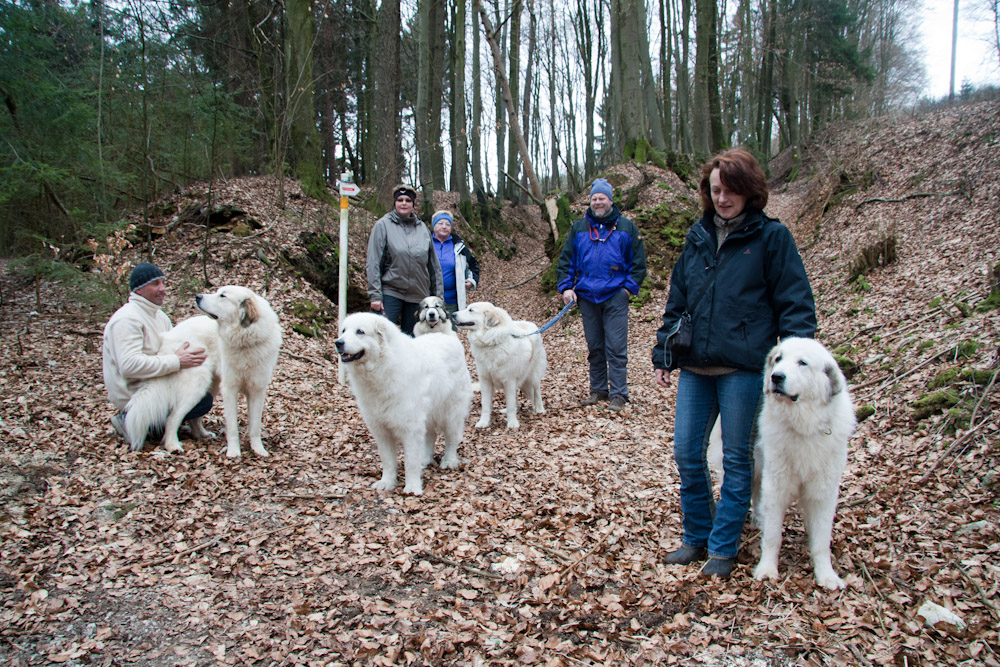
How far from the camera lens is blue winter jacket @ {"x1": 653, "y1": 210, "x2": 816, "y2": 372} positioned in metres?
2.89

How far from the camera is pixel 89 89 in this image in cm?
861

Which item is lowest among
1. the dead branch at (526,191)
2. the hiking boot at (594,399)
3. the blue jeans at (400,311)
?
the hiking boot at (594,399)

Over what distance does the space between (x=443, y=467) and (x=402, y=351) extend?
1.24 metres

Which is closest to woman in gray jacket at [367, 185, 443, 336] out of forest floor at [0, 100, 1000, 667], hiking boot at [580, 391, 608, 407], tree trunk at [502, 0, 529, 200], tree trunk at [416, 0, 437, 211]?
forest floor at [0, 100, 1000, 667]

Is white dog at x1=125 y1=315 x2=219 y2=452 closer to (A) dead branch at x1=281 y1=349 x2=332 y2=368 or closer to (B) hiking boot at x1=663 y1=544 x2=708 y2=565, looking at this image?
(A) dead branch at x1=281 y1=349 x2=332 y2=368

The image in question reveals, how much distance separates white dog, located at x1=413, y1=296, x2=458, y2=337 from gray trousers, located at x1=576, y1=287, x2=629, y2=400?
1612 mm

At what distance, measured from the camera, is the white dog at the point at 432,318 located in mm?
6816

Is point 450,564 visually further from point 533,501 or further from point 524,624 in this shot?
point 533,501

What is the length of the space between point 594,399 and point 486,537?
3.36m

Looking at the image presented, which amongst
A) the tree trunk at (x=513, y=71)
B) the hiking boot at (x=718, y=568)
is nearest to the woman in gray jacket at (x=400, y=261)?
the hiking boot at (x=718, y=568)

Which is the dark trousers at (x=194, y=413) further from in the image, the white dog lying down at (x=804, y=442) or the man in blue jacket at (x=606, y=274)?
the white dog lying down at (x=804, y=442)

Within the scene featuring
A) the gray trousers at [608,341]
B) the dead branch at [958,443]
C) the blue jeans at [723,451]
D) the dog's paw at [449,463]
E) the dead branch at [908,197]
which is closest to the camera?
the blue jeans at [723,451]

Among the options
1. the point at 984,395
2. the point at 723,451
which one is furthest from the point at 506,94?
the point at 723,451

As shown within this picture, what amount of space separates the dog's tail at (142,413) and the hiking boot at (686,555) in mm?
4131
